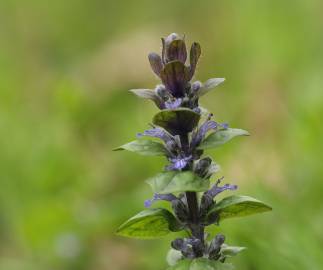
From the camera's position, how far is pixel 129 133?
Result: 4.92 m

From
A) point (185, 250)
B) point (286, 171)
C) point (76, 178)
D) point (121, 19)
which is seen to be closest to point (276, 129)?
point (286, 171)

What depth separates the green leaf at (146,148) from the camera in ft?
6.20

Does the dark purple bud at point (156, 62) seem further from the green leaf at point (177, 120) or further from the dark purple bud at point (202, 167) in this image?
the dark purple bud at point (202, 167)

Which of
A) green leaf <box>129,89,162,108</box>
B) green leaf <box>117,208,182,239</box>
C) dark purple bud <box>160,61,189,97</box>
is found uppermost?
dark purple bud <box>160,61,189,97</box>

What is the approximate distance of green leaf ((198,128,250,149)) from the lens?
1.87 m

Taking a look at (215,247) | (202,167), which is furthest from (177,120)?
(215,247)

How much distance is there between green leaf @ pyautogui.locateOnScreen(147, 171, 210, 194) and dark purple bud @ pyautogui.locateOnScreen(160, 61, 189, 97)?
0.20 metres

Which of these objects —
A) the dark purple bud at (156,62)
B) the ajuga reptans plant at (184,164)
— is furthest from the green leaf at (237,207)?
the dark purple bud at (156,62)

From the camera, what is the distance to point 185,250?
198 cm

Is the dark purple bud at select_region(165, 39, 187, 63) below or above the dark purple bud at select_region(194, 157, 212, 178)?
above

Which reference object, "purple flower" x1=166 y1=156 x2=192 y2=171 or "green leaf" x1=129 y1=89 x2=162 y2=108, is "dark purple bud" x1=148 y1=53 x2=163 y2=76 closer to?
"green leaf" x1=129 y1=89 x2=162 y2=108

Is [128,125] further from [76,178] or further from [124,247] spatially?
[124,247]

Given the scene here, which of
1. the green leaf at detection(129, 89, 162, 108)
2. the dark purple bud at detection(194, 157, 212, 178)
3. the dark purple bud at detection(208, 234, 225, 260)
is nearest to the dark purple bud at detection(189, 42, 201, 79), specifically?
Answer: the green leaf at detection(129, 89, 162, 108)

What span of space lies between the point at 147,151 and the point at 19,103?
415 cm
